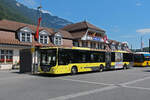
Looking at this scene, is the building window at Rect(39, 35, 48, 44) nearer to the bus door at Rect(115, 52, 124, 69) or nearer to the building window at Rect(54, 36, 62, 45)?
the building window at Rect(54, 36, 62, 45)

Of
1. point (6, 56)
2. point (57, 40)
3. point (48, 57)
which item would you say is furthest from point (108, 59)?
point (6, 56)

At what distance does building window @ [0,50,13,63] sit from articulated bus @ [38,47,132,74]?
10.1 meters

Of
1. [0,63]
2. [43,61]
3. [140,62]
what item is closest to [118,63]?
[140,62]

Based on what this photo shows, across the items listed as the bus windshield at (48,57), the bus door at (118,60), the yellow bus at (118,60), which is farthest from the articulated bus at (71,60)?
the bus door at (118,60)

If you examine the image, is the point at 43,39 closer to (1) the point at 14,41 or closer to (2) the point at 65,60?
(1) the point at 14,41

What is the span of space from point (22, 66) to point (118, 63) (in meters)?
13.2

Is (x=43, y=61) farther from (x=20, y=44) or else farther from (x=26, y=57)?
(x=20, y=44)

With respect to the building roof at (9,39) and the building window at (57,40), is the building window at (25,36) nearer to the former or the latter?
the building roof at (9,39)

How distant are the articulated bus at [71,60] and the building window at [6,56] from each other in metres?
10.1

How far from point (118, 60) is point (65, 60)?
36.8 ft

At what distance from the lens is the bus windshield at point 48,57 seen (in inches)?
594

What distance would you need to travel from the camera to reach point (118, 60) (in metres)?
24.4

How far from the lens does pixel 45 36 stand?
31.3 metres

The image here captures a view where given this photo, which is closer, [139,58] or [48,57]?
[48,57]
